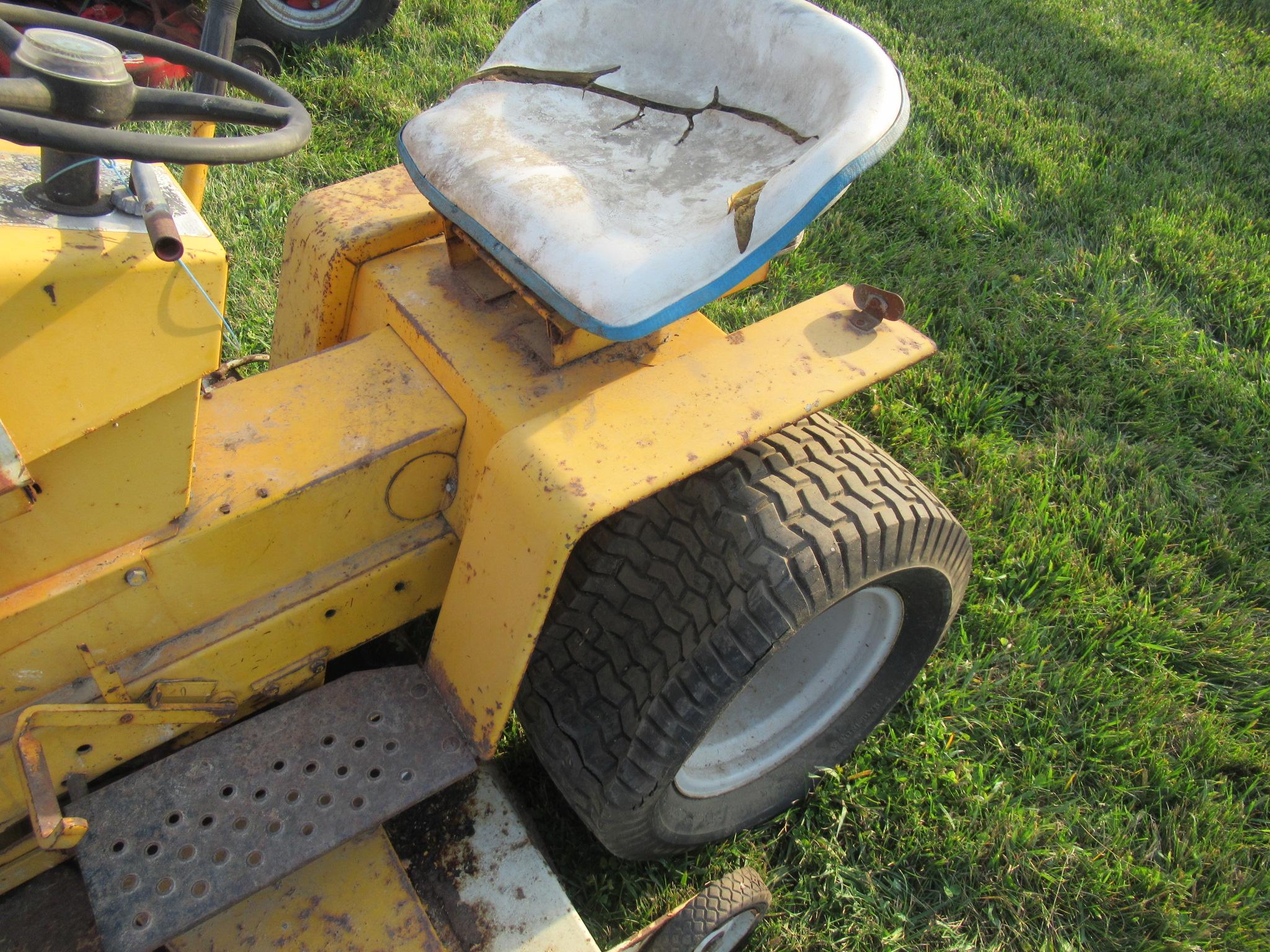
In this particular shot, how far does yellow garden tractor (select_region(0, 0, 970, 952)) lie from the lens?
1095 millimetres

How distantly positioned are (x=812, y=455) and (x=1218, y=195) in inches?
118

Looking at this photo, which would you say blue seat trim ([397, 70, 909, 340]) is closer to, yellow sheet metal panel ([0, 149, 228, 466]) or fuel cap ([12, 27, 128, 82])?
yellow sheet metal panel ([0, 149, 228, 466])

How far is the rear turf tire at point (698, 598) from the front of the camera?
1335mm

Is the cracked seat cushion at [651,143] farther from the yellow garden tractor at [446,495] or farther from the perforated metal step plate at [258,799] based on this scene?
the perforated metal step plate at [258,799]

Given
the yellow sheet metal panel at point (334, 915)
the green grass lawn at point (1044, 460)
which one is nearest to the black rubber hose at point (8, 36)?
the yellow sheet metal panel at point (334, 915)

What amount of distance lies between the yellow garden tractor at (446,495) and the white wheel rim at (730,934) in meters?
0.02

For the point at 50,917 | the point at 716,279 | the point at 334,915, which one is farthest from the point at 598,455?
the point at 50,917

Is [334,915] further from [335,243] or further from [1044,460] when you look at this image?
[1044,460]

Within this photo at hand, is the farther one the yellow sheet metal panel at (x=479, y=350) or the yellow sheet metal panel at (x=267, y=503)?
the yellow sheet metal panel at (x=479, y=350)

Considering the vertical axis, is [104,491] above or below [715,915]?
above

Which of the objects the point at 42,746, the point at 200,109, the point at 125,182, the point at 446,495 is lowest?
the point at 42,746

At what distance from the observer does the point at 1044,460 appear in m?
2.53

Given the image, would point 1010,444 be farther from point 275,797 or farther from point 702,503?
point 275,797

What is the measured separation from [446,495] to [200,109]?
0.64m
